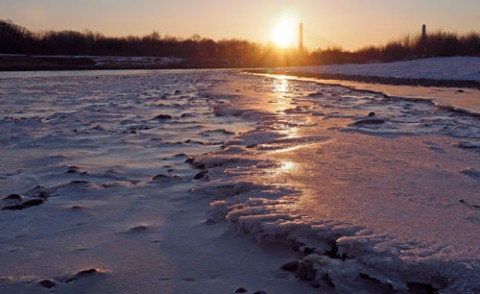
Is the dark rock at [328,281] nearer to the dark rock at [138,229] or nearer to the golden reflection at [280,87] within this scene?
the dark rock at [138,229]

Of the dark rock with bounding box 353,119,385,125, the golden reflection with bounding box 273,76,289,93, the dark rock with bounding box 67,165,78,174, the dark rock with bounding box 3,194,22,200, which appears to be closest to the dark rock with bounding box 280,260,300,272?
the dark rock with bounding box 3,194,22,200

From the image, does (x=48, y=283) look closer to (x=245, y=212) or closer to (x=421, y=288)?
(x=245, y=212)

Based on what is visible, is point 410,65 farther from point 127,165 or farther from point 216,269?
point 216,269

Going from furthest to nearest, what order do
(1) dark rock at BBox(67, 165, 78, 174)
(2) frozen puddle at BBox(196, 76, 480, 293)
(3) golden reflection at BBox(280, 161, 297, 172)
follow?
(1) dark rock at BBox(67, 165, 78, 174), (3) golden reflection at BBox(280, 161, 297, 172), (2) frozen puddle at BBox(196, 76, 480, 293)

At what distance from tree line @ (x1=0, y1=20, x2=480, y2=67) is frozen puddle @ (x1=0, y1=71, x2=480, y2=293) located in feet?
68.8

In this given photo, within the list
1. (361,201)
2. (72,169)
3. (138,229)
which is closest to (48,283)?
(138,229)

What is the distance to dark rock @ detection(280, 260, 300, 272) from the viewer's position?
1699mm

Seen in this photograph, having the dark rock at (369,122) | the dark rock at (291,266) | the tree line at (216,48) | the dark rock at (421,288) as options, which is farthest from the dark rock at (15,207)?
the tree line at (216,48)

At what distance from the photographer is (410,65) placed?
1853 cm

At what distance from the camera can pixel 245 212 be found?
216 cm

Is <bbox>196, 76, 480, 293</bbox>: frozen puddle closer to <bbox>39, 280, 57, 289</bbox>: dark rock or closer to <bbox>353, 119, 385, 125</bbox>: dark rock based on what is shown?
<bbox>353, 119, 385, 125</bbox>: dark rock

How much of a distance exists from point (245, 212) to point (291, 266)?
19.2 inches

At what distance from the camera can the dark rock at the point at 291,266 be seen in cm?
170

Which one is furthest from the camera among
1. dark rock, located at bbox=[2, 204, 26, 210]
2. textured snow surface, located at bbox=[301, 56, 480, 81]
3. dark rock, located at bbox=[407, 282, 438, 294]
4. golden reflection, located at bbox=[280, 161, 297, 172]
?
textured snow surface, located at bbox=[301, 56, 480, 81]
